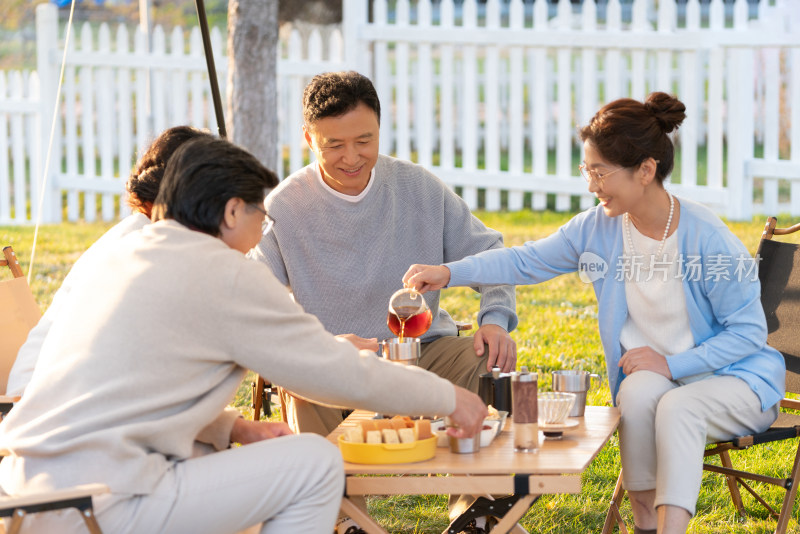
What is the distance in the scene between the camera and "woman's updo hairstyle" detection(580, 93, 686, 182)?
3.34 meters

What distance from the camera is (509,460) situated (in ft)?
8.84

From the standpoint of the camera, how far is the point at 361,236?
3.88m

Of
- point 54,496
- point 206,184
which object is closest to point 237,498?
point 54,496

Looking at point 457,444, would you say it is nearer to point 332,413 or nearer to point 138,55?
point 332,413

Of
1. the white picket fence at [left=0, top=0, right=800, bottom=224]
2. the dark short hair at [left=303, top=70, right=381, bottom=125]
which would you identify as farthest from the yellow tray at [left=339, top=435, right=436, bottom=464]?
the white picket fence at [left=0, top=0, right=800, bottom=224]

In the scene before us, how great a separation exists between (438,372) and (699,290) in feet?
3.16

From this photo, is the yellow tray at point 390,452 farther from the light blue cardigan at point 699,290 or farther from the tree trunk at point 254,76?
the tree trunk at point 254,76

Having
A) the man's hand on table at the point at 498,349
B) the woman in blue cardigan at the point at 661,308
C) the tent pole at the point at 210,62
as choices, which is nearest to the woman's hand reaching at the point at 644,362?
the woman in blue cardigan at the point at 661,308

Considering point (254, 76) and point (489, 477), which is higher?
point (254, 76)

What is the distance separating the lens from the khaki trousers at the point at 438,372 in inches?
142

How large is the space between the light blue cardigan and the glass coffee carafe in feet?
0.91

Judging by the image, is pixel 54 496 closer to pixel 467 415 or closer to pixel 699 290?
pixel 467 415

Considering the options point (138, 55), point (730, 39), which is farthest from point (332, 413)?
point (138, 55)

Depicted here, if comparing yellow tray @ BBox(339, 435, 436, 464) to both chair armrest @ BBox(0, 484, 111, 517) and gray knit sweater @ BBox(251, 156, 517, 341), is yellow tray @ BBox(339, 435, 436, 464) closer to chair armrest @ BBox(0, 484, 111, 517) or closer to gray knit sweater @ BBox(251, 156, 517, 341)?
chair armrest @ BBox(0, 484, 111, 517)
